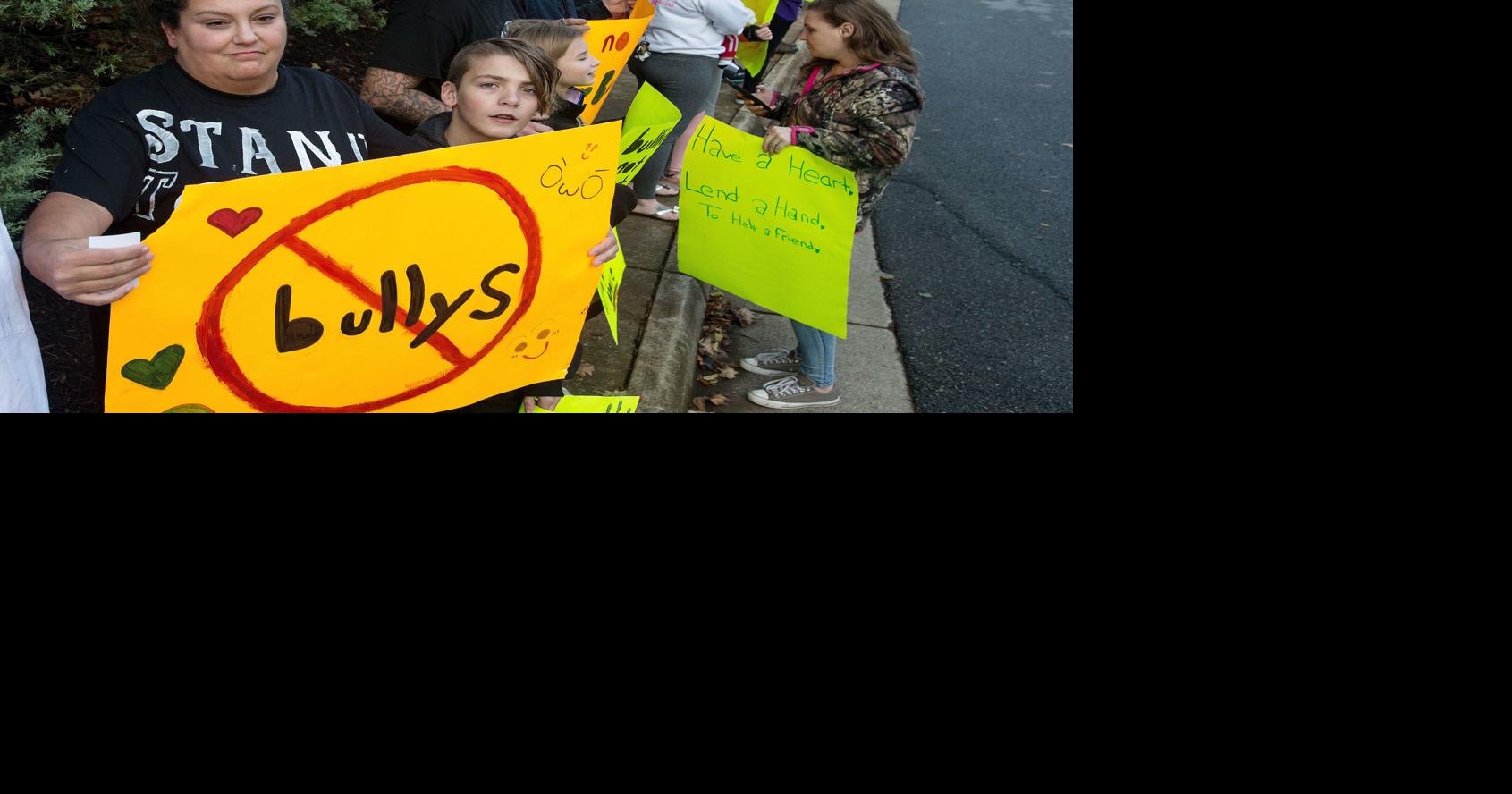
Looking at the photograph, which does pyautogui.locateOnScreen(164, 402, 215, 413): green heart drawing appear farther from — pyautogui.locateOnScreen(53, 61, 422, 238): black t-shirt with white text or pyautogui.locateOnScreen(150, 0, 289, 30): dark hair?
pyautogui.locateOnScreen(150, 0, 289, 30): dark hair

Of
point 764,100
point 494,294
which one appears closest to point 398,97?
point 494,294

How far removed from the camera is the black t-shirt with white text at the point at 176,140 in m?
1.92

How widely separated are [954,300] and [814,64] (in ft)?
6.09

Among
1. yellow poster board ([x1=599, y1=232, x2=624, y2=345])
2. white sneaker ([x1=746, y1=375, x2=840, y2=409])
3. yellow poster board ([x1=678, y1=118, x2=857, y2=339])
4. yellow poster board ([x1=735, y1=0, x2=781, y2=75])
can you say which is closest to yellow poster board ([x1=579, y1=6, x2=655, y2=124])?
Result: yellow poster board ([x1=678, y1=118, x2=857, y2=339])

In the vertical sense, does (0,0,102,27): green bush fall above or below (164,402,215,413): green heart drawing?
above

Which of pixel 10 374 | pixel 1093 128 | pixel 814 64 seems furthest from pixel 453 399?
pixel 814 64

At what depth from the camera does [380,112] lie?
123 inches

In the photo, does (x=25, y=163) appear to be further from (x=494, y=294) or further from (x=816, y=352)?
(x=816, y=352)

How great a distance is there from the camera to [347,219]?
74.4 inches

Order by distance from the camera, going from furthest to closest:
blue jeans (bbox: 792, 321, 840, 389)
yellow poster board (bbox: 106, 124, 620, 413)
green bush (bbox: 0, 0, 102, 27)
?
blue jeans (bbox: 792, 321, 840, 389) < green bush (bbox: 0, 0, 102, 27) < yellow poster board (bbox: 106, 124, 620, 413)

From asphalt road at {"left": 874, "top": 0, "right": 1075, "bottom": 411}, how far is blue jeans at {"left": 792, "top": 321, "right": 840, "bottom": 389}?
0.46m

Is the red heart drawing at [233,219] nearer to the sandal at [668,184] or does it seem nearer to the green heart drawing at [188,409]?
the green heart drawing at [188,409]

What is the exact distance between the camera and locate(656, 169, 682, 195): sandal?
229 inches

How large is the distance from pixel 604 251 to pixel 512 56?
59 centimetres
